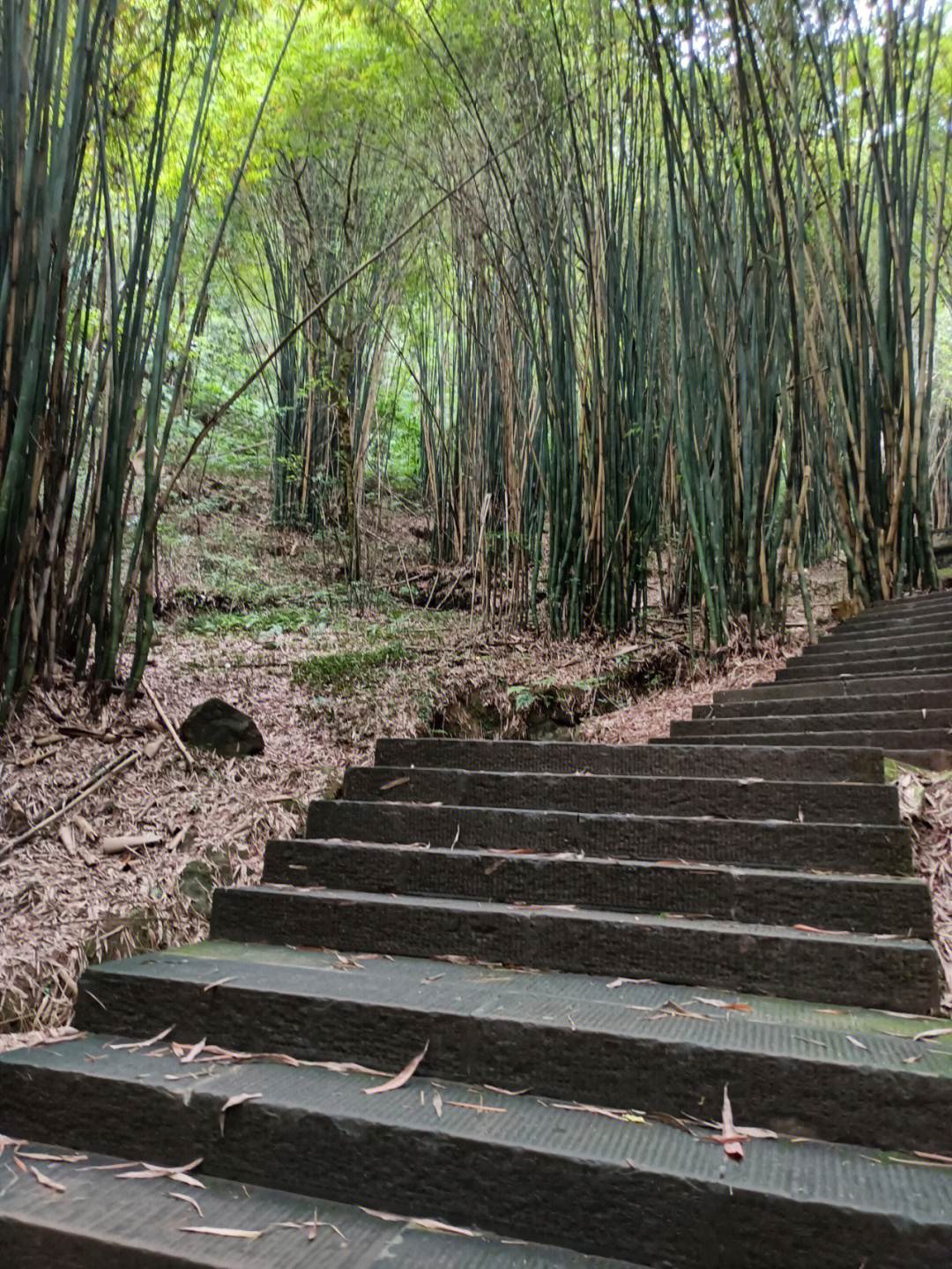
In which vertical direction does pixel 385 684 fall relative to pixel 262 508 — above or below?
below

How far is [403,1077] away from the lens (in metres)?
1.23

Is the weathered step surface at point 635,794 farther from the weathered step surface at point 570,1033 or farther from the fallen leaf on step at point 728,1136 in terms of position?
the fallen leaf on step at point 728,1136

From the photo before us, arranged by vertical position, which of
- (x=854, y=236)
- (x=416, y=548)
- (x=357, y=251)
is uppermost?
(x=357, y=251)

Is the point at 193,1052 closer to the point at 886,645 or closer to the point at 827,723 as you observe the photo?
the point at 827,723

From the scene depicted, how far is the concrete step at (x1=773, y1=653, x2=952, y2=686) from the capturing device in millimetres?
2391

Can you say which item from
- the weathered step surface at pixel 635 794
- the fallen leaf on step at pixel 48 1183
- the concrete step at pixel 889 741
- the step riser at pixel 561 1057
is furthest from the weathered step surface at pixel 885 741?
the fallen leaf on step at pixel 48 1183

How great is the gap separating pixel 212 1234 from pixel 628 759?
53.5 inches

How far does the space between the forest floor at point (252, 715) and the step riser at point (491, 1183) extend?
0.34 m

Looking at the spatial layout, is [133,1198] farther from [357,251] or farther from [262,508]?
[262,508]

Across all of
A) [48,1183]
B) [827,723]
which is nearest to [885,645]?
[827,723]

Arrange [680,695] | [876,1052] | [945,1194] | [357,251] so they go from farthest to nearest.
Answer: [357,251] < [680,695] < [876,1052] < [945,1194]

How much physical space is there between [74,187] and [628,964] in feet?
7.08

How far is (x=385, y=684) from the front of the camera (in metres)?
3.04

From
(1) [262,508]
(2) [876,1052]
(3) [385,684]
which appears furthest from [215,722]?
(1) [262,508]
